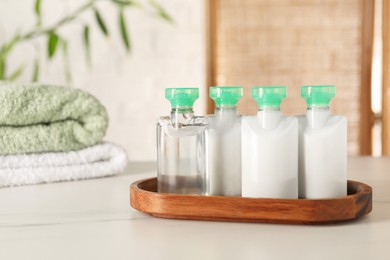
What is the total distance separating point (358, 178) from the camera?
91 cm

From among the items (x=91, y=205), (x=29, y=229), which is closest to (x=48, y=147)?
(x=91, y=205)

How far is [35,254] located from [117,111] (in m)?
1.58

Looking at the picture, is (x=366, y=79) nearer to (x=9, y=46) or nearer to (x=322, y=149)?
(x=9, y=46)

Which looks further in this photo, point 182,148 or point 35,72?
point 35,72

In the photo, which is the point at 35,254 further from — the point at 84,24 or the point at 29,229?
the point at 84,24

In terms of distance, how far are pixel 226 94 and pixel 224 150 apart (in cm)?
6

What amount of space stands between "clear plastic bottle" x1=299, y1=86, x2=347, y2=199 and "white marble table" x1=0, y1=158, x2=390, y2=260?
43 mm

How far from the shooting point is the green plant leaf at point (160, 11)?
2012 mm

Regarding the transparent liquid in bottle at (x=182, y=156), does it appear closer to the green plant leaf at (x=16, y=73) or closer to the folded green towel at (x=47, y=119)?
the folded green towel at (x=47, y=119)

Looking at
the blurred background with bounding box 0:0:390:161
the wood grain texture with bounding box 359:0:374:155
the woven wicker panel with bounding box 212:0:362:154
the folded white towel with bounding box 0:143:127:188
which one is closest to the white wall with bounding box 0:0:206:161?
the blurred background with bounding box 0:0:390:161

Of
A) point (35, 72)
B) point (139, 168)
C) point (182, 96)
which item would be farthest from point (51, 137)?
point (35, 72)

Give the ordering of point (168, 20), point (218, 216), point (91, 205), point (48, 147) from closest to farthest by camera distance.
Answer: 1. point (218, 216)
2. point (91, 205)
3. point (48, 147)
4. point (168, 20)

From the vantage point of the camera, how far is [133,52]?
203 cm

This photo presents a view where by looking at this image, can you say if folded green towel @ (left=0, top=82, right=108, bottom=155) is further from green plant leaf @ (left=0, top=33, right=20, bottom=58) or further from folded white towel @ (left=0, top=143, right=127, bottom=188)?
green plant leaf @ (left=0, top=33, right=20, bottom=58)
